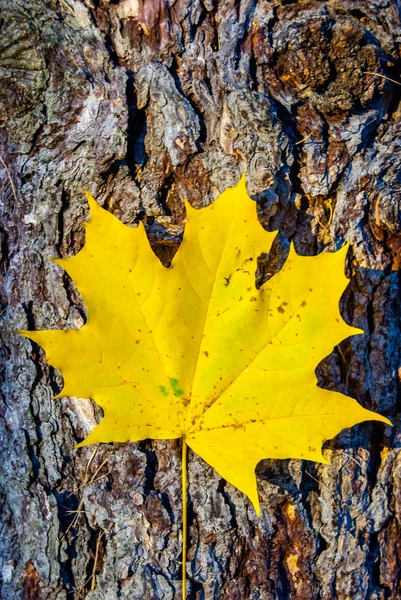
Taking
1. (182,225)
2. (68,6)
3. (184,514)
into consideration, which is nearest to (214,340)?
(182,225)

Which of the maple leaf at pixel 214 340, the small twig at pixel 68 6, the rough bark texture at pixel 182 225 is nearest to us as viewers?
the maple leaf at pixel 214 340

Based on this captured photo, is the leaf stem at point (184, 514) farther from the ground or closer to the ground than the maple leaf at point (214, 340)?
closer to the ground

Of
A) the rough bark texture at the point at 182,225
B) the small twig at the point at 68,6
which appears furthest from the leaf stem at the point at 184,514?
the small twig at the point at 68,6

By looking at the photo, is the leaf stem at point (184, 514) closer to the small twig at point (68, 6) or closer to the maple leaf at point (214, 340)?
the maple leaf at point (214, 340)

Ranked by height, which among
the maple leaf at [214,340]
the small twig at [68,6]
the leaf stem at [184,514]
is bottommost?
the leaf stem at [184,514]

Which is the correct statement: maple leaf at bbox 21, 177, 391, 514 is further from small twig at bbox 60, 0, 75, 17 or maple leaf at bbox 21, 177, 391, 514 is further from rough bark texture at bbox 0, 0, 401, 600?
small twig at bbox 60, 0, 75, 17

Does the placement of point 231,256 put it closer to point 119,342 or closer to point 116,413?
point 119,342
